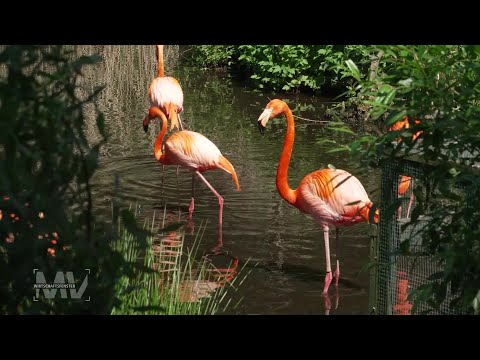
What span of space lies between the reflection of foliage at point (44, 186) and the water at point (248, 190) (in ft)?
4.23

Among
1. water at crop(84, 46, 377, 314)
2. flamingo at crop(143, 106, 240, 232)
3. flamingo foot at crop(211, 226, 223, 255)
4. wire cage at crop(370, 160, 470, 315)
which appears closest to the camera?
wire cage at crop(370, 160, 470, 315)

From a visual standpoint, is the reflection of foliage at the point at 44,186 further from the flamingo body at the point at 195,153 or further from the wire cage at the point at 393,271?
the flamingo body at the point at 195,153

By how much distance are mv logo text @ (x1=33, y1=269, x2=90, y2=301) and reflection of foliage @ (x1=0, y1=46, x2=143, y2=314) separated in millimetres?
12

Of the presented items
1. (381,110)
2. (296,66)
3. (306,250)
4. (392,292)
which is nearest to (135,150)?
(306,250)

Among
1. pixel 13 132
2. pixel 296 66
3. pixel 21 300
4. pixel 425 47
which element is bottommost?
pixel 21 300

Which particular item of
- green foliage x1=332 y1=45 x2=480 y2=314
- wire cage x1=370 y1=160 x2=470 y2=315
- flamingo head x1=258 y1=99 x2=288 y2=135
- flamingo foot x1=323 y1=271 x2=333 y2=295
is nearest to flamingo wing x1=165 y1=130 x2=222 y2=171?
flamingo head x1=258 y1=99 x2=288 y2=135

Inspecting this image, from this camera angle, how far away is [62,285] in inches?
56.8

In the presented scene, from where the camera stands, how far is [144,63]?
1400cm

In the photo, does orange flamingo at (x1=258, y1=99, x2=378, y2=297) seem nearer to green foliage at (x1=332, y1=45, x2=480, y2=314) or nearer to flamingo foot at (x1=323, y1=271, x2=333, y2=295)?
flamingo foot at (x1=323, y1=271, x2=333, y2=295)

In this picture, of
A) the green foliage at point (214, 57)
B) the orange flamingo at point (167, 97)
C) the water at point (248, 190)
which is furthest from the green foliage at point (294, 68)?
the orange flamingo at point (167, 97)

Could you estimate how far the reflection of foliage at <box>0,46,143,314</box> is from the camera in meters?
1.35

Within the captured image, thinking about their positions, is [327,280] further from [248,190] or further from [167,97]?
[167,97]
